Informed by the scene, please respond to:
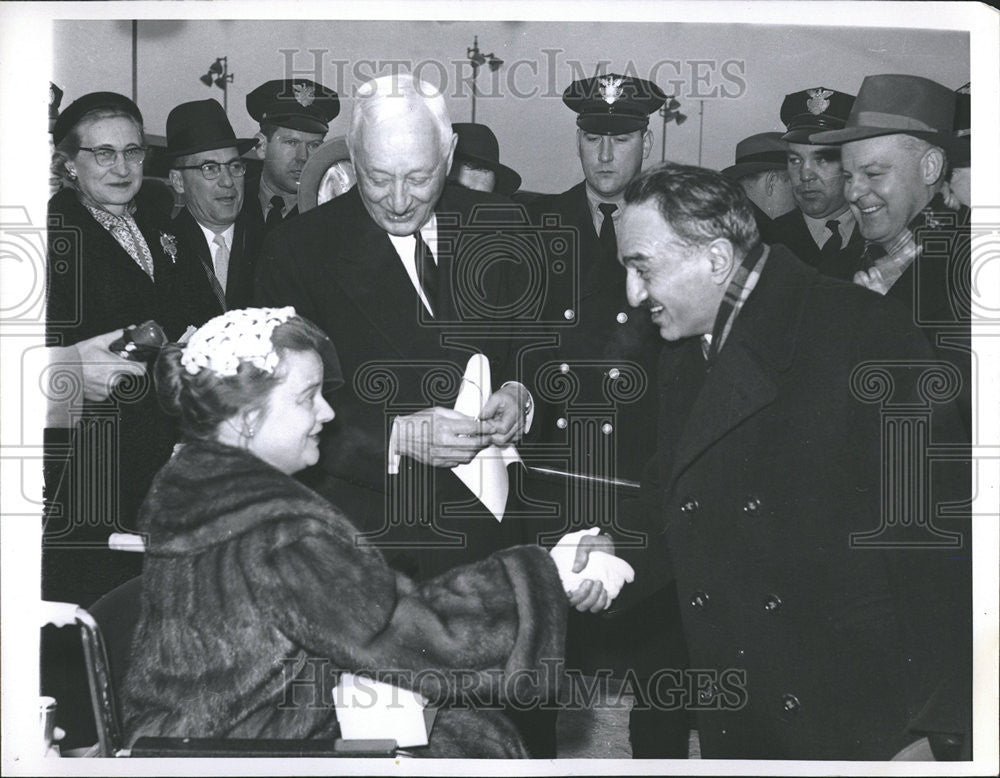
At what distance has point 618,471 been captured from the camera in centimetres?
347

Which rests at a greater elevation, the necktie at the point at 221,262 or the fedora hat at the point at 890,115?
the fedora hat at the point at 890,115

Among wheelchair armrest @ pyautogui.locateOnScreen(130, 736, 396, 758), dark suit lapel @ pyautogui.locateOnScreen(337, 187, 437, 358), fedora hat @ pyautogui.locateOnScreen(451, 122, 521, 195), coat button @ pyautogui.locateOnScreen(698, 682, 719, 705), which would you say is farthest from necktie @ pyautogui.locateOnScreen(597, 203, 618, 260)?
wheelchair armrest @ pyautogui.locateOnScreen(130, 736, 396, 758)

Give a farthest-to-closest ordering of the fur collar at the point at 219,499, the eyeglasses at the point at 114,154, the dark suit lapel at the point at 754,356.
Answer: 1. the eyeglasses at the point at 114,154
2. the dark suit lapel at the point at 754,356
3. the fur collar at the point at 219,499

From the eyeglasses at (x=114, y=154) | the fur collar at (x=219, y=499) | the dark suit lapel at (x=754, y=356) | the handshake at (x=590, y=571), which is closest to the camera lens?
the fur collar at (x=219, y=499)

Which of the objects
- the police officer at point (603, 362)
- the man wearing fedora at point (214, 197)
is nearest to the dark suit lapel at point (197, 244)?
the man wearing fedora at point (214, 197)

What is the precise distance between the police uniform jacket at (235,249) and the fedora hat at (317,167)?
16 centimetres

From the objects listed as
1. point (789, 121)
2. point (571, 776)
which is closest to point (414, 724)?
point (571, 776)

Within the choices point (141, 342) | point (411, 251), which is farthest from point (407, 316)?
point (141, 342)

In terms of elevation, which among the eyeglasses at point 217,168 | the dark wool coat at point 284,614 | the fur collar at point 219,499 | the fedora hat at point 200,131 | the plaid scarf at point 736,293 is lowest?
the dark wool coat at point 284,614

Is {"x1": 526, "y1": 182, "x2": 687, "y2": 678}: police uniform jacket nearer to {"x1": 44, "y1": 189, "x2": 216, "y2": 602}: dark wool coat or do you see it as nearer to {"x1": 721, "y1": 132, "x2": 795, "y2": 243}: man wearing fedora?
{"x1": 721, "y1": 132, "x2": 795, "y2": 243}: man wearing fedora

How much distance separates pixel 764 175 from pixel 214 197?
161 centimetres

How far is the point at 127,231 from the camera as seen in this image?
3.49m

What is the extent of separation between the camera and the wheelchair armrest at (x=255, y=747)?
10.6ft

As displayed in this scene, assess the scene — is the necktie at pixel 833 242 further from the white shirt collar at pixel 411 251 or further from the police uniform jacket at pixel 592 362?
the white shirt collar at pixel 411 251
